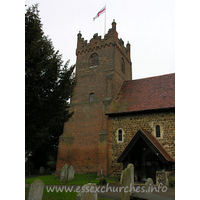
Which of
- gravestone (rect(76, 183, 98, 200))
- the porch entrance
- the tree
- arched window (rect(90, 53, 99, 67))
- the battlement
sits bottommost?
the porch entrance

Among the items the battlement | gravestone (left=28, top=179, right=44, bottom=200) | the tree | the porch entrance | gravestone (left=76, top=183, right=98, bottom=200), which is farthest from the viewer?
the battlement

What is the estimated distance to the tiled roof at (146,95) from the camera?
16533 millimetres

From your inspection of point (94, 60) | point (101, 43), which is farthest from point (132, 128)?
point (101, 43)

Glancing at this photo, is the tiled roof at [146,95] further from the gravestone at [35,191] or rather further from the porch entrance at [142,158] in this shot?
the gravestone at [35,191]

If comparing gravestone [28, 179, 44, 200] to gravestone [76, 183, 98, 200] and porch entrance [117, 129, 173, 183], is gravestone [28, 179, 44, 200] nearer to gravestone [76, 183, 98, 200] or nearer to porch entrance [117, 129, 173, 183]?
gravestone [76, 183, 98, 200]

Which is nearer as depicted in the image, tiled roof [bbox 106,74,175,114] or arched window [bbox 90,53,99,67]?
tiled roof [bbox 106,74,175,114]

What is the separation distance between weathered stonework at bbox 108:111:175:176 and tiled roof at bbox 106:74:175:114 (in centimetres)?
68

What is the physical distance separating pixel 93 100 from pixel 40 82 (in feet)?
42.3

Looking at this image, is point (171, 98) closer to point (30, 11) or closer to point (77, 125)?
point (77, 125)

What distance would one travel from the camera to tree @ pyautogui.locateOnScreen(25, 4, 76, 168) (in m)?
8.41

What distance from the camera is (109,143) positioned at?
17422 millimetres

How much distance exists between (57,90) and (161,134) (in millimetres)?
9758

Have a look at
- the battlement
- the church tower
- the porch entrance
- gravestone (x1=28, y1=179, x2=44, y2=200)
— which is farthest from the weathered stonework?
gravestone (x1=28, y1=179, x2=44, y2=200)

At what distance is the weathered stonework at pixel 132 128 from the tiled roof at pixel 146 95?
676 millimetres
